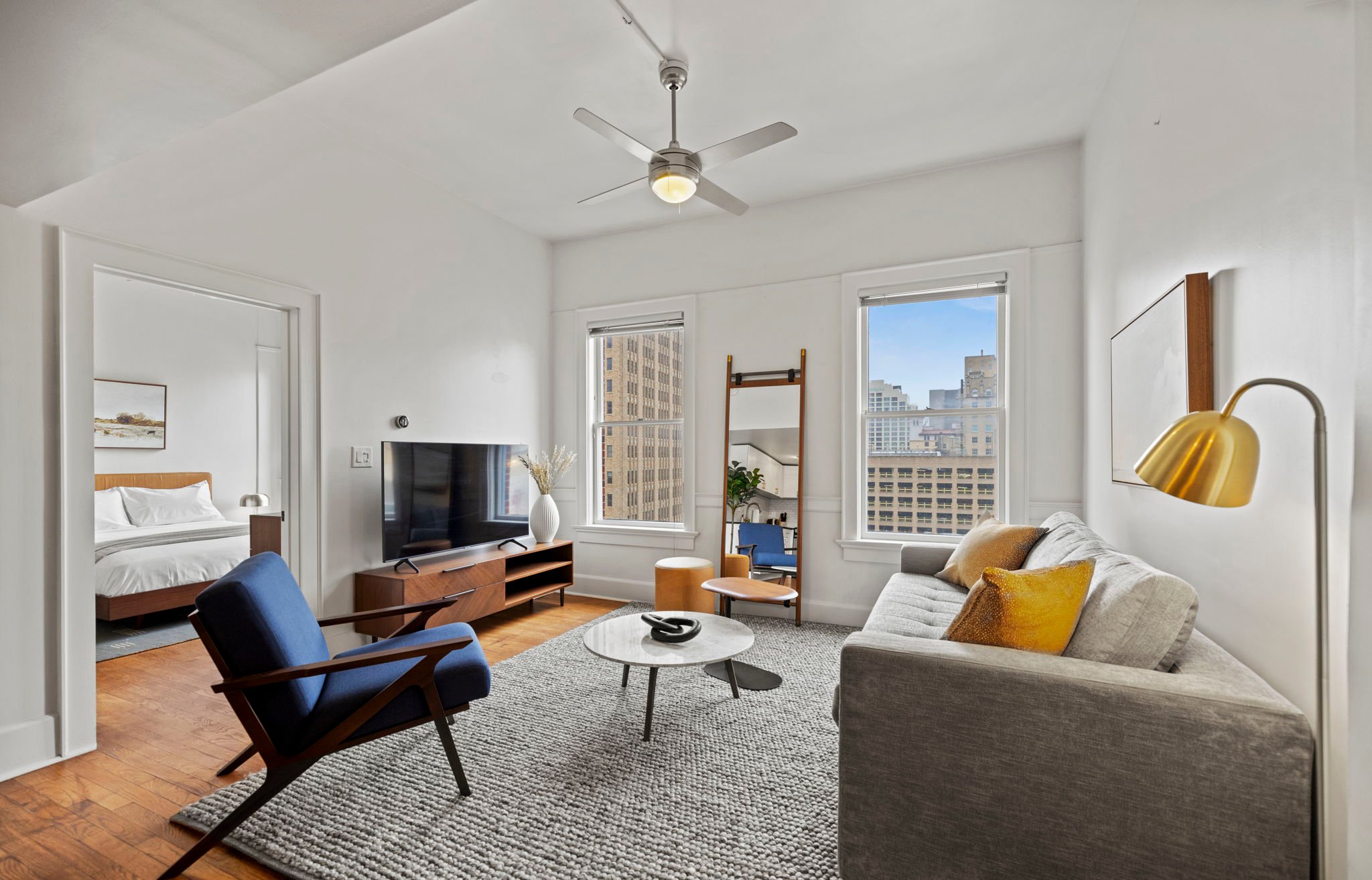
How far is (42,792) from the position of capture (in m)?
2.10

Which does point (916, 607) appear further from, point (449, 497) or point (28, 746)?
point (28, 746)

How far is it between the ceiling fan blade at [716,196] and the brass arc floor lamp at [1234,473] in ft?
6.89

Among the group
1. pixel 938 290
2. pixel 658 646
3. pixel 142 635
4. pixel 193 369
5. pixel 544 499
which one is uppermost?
pixel 938 290

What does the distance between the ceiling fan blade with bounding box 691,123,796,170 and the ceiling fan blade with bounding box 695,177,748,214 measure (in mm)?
120

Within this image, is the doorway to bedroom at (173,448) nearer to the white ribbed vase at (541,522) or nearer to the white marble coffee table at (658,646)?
the white ribbed vase at (541,522)

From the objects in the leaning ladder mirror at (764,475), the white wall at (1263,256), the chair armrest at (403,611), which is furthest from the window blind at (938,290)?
the chair armrest at (403,611)

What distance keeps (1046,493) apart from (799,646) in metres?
1.72

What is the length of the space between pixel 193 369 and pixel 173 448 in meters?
0.77

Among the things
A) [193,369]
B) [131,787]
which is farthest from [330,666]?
[193,369]

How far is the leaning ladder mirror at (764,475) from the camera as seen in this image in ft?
14.0

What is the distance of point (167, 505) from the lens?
5.22 meters

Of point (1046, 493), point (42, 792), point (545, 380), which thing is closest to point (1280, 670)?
point (1046, 493)

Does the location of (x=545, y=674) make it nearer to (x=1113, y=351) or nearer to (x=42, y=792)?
(x=42, y=792)

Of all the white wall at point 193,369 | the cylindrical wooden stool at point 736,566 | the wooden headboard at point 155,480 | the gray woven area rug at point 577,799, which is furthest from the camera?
the white wall at point 193,369
